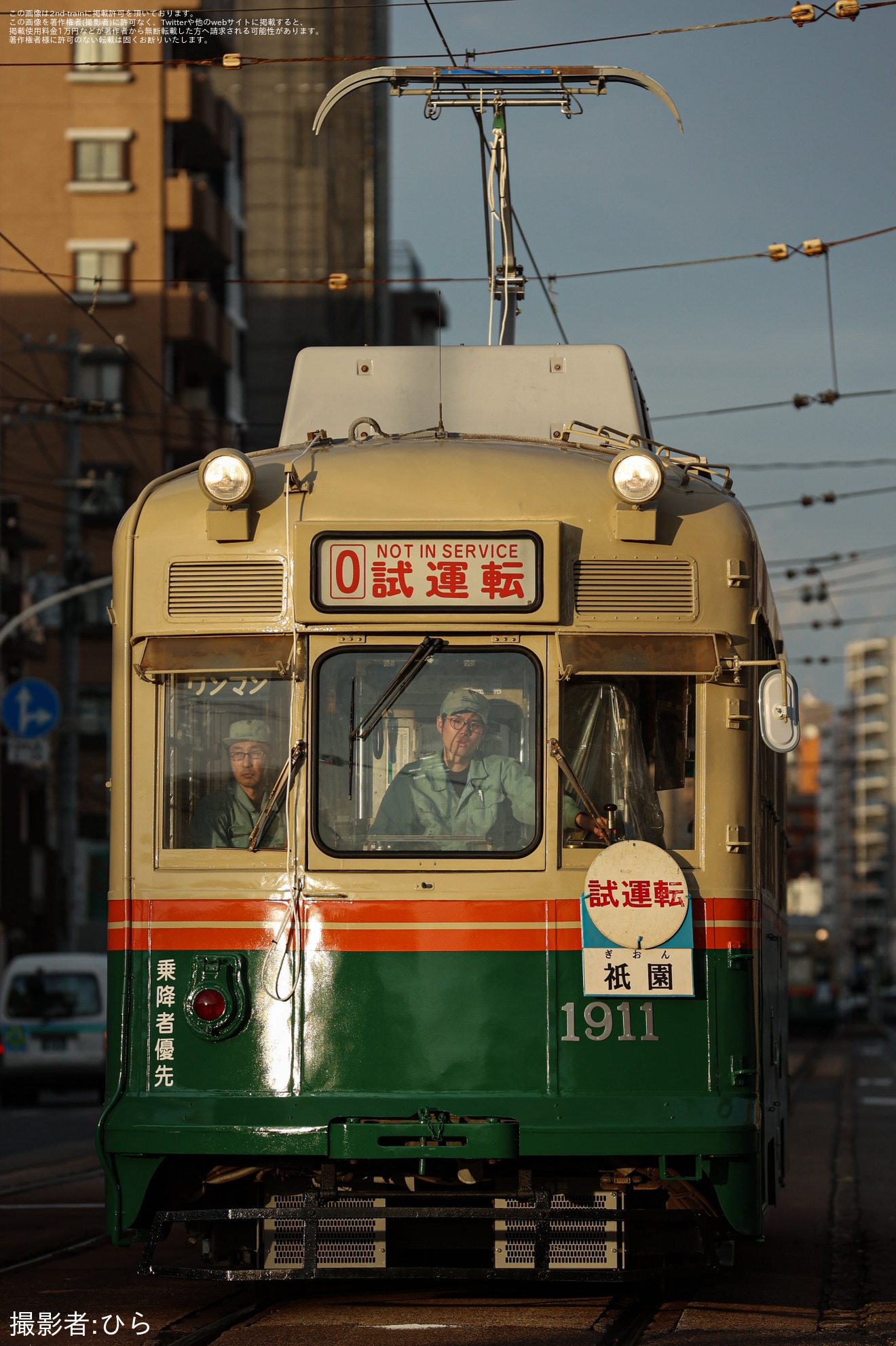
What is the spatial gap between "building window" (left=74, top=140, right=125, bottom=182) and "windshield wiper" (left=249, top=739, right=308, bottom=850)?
41907mm

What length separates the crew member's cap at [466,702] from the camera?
7293 millimetres

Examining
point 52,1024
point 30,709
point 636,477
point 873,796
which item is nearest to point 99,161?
point 30,709

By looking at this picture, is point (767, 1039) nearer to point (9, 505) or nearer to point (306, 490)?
point (306, 490)

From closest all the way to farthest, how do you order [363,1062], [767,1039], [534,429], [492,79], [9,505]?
[363,1062] → [767,1039] → [534,429] → [492,79] → [9,505]

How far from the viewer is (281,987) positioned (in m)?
7.23

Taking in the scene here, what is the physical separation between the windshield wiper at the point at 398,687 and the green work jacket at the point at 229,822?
413 millimetres

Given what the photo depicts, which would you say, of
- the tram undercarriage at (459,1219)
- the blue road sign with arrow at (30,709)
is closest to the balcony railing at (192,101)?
the blue road sign with arrow at (30,709)

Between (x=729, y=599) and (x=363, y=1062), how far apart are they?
2.10m

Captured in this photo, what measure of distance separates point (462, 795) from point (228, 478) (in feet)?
4.63

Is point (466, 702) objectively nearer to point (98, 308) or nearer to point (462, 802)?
point (462, 802)

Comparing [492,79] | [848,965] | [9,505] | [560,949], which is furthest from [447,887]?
[848,965]

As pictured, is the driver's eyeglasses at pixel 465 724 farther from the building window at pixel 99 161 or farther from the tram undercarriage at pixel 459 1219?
the building window at pixel 99 161

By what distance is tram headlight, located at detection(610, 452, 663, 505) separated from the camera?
7.43m

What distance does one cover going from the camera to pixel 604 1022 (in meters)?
7.18
